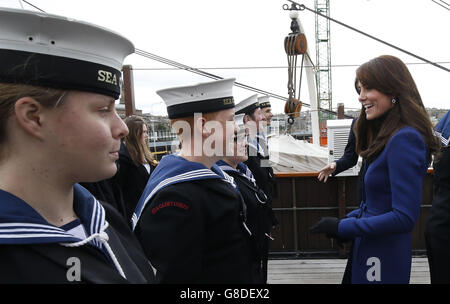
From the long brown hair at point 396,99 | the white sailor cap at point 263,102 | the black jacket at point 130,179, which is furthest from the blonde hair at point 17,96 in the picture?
the white sailor cap at point 263,102

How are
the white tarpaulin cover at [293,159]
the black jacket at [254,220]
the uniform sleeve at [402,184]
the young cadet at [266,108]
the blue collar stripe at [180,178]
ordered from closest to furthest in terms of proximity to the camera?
the blue collar stripe at [180,178], the uniform sleeve at [402,184], the black jacket at [254,220], the young cadet at [266,108], the white tarpaulin cover at [293,159]

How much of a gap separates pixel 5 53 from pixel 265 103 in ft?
15.2

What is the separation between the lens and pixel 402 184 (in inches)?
68.2

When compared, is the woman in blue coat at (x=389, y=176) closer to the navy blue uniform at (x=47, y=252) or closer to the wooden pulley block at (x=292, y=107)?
the navy blue uniform at (x=47, y=252)

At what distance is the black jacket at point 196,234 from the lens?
4.77 ft

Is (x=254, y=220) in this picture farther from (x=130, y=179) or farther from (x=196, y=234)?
(x=130, y=179)

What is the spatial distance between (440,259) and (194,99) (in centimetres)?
192

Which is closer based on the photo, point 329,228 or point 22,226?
point 22,226

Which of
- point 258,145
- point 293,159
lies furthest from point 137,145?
point 293,159

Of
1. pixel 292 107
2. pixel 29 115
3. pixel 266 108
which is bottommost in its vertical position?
pixel 29 115

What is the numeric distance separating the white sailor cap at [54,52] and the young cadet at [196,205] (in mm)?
727

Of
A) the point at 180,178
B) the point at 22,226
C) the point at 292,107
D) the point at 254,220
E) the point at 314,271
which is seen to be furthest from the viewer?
the point at 292,107

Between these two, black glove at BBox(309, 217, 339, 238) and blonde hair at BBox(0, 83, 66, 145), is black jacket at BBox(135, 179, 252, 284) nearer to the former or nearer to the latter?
black glove at BBox(309, 217, 339, 238)

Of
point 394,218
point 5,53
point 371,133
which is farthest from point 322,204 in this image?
point 5,53
